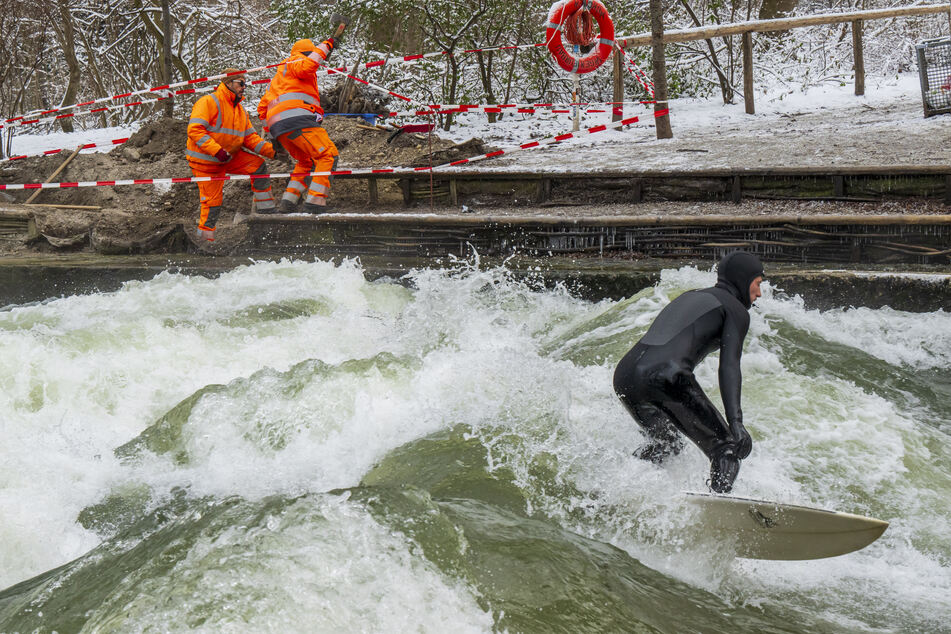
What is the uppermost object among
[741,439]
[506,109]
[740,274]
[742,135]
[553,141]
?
[506,109]

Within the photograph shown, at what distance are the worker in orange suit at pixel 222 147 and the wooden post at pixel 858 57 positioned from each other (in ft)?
29.5

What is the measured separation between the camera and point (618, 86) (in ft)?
42.6

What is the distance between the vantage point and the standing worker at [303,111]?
29.3 feet

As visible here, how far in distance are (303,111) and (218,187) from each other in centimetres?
125

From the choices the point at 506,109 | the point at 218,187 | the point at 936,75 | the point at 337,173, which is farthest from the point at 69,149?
the point at 936,75

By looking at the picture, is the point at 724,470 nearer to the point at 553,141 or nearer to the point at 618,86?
the point at 553,141

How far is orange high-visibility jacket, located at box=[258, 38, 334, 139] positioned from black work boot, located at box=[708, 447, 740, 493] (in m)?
6.53

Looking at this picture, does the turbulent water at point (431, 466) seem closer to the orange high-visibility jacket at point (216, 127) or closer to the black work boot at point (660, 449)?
the black work boot at point (660, 449)

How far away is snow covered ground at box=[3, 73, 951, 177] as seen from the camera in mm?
9688

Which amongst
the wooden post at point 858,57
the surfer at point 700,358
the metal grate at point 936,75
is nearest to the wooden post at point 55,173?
the surfer at point 700,358

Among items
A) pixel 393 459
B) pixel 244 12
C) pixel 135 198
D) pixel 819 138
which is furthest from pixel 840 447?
pixel 244 12

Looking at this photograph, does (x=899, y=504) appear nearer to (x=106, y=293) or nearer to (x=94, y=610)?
(x=94, y=610)

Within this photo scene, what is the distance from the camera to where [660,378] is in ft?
12.5

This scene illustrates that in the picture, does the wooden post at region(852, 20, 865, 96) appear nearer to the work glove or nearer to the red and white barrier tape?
the red and white barrier tape
